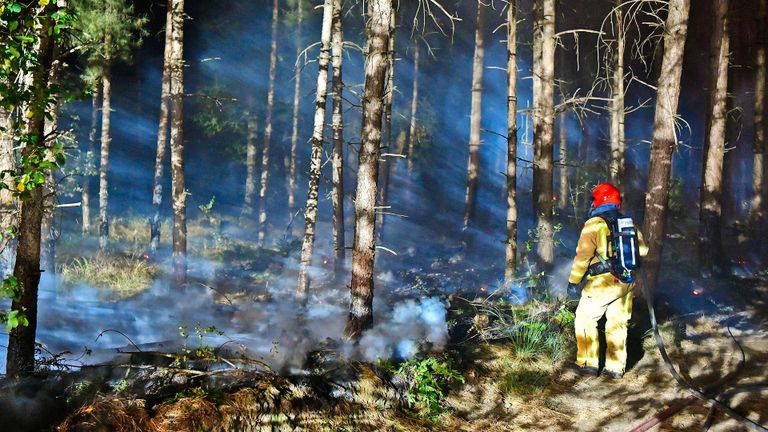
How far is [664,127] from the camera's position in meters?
8.73

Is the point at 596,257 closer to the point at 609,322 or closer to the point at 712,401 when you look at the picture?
the point at 609,322

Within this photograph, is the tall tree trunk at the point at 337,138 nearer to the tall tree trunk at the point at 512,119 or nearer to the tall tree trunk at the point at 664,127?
the tall tree trunk at the point at 512,119

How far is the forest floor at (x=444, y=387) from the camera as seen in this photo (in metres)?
4.12

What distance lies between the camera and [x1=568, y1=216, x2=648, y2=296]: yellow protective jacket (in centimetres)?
648

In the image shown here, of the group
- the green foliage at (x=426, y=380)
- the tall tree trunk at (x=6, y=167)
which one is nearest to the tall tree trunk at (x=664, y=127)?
the green foliage at (x=426, y=380)

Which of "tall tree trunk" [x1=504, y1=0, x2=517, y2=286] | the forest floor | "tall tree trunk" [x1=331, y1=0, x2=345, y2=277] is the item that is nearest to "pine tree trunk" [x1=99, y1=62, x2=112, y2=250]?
"tall tree trunk" [x1=331, y1=0, x2=345, y2=277]

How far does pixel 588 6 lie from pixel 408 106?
43.8 feet

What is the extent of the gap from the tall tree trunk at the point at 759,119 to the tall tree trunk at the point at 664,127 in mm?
8702

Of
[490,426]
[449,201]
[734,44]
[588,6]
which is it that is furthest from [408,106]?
[490,426]

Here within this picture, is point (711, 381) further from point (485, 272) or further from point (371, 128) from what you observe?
point (485, 272)

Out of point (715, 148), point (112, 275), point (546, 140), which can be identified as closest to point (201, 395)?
point (546, 140)

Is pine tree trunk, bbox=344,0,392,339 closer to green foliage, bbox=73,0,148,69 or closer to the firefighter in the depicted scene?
the firefighter

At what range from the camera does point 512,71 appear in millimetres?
11422

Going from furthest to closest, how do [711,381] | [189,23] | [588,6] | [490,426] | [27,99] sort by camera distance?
[189,23] < [588,6] < [711,381] < [490,426] < [27,99]
